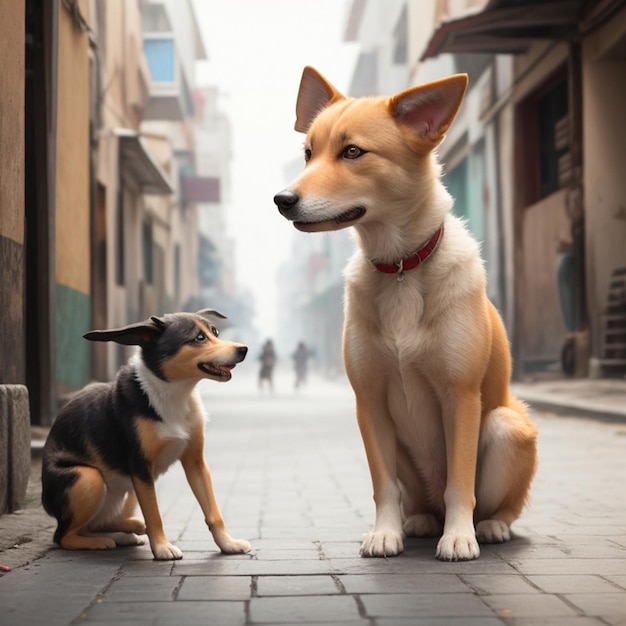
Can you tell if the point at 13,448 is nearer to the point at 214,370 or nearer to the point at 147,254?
the point at 214,370

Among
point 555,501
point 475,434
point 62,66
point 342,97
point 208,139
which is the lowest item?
point 555,501

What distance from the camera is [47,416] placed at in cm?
911

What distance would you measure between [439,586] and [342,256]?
164ft

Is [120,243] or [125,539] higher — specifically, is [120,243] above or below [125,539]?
above

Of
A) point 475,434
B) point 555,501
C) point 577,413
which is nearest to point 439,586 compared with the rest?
point 475,434

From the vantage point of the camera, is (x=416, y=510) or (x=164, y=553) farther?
(x=416, y=510)

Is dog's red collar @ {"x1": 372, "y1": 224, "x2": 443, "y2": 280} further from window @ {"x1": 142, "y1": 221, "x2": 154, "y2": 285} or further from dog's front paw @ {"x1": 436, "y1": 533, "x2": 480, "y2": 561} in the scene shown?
window @ {"x1": 142, "y1": 221, "x2": 154, "y2": 285}

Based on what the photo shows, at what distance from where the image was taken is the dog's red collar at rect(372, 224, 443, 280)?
425 cm

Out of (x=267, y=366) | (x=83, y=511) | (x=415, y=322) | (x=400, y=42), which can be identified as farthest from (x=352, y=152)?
(x=400, y=42)

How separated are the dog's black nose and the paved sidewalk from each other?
4.45ft

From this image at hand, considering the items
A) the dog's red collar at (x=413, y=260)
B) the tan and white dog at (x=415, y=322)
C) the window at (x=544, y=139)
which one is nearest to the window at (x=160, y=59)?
the window at (x=544, y=139)

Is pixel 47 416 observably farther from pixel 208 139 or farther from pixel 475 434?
pixel 208 139

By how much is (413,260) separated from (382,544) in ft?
3.81

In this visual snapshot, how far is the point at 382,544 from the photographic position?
4.21 metres
